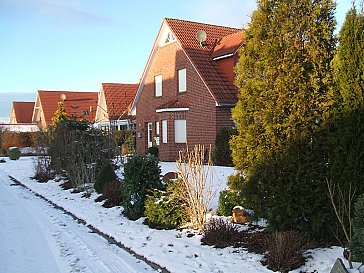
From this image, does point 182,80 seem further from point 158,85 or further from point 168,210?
point 168,210

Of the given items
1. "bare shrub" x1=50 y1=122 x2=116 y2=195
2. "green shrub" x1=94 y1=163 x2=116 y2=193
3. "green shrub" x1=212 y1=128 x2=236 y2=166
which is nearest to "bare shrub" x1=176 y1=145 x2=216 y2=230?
"green shrub" x1=94 y1=163 x2=116 y2=193

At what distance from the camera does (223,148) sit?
18.8 metres

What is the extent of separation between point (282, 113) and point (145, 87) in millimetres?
21782

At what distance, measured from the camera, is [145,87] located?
27.7 metres

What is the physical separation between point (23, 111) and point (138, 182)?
189 feet

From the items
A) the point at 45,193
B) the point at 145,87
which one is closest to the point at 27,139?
the point at 145,87

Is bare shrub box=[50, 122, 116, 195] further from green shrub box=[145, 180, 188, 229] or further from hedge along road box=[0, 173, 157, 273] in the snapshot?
green shrub box=[145, 180, 188, 229]

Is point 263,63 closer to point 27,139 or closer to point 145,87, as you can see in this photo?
point 145,87

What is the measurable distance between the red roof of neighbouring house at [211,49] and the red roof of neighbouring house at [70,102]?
26.9 metres

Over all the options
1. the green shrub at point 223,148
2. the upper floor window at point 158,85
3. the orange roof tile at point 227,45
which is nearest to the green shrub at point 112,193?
the green shrub at point 223,148

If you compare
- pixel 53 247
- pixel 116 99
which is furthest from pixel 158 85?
pixel 53 247

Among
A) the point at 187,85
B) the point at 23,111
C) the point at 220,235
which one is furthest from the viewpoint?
the point at 23,111

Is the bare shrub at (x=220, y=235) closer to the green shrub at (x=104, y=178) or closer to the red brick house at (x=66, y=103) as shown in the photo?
the green shrub at (x=104, y=178)

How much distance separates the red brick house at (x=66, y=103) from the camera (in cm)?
4953
